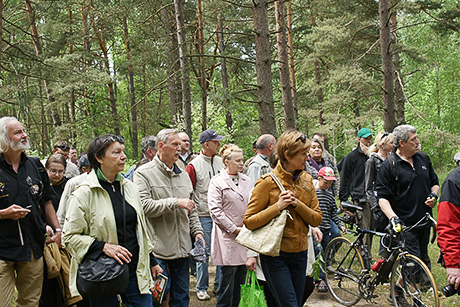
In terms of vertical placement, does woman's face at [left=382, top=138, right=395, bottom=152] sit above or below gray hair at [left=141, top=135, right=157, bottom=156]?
below

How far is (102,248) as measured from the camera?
2943 mm

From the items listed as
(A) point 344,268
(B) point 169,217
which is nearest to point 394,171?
(A) point 344,268

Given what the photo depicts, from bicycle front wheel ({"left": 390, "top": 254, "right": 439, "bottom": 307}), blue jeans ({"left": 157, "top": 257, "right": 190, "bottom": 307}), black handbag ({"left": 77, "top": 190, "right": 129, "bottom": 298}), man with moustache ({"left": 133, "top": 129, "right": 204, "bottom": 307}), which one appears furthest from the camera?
bicycle front wheel ({"left": 390, "top": 254, "right": 439, "bottom": 307})

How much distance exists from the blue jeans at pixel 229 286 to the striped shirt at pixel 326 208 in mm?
1731

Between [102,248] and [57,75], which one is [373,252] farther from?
[57,75]

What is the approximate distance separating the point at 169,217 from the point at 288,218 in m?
1.27

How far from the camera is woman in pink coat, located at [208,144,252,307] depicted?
15.1 feet

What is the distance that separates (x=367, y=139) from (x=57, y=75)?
884 cm

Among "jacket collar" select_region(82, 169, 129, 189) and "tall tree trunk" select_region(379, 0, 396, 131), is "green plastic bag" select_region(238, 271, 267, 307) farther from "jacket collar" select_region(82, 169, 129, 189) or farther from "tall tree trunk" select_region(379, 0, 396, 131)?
"tall tree trunk" select_region(379, 0, 396, 131)

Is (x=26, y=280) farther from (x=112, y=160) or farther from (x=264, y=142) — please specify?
(x=264, y=142)

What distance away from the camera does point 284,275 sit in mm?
3395

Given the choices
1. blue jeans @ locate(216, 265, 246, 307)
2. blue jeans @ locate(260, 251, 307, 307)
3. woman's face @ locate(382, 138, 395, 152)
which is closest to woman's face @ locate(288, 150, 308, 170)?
blue jeans @ locate(260, 251, 307, 307)

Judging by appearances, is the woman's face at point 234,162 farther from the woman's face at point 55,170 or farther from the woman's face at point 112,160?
the woman's face at point 55,170

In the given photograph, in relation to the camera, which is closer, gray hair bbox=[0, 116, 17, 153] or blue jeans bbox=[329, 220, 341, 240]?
gray hair bbox=[0, 116, 17, 153]
